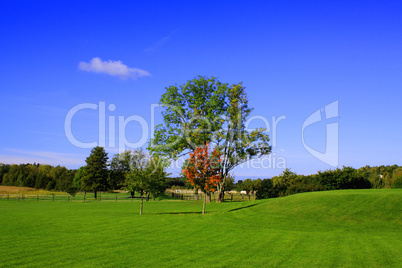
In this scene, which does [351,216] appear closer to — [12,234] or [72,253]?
[72,253]

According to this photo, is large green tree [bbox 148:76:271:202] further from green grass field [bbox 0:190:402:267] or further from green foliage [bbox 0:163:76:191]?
green foliage [bbox 0:163:76:191]

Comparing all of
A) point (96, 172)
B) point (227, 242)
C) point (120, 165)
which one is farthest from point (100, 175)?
point (227, 242)

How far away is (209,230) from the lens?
1788 cm

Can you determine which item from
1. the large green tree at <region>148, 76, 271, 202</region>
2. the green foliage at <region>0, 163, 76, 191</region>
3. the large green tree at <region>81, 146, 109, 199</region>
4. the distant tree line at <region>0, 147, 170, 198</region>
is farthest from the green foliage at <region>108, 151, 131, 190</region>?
A: the large green tree at <region>148, 76, 271, 202</region>

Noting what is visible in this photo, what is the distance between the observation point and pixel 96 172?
73750mm

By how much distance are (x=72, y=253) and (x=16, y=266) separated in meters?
2.10

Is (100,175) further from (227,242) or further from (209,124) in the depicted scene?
(227,242)

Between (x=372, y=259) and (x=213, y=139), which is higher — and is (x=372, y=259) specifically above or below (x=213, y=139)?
below

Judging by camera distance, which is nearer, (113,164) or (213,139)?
(213,139)

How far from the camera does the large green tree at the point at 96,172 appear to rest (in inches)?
2886

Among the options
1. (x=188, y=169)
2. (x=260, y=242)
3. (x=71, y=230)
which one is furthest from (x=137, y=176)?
(x=260, y=242)

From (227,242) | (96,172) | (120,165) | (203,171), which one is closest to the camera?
(227,242)

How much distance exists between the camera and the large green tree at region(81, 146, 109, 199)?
241ft

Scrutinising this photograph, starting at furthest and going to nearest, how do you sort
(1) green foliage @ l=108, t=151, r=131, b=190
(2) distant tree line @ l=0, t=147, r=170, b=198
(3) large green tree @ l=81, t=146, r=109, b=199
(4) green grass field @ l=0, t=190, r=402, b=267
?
(1) green foliage @ l=108, t=151, r=131, b=190 → (3) large green tree @ l=81, t=146, r=109, b=199 → (2) distant tree line @ l=0, t=147, r=170, b=198 → (4) green grass field @ l=0, t=190, r=402, b=267
